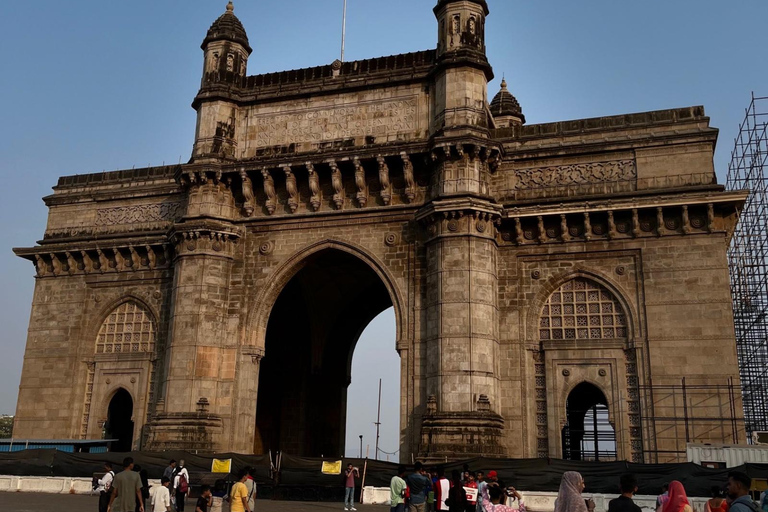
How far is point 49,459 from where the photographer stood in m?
24.0

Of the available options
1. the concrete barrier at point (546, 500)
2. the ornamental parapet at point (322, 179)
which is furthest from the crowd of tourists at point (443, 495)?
the ornamental parapet at point (322, 179)

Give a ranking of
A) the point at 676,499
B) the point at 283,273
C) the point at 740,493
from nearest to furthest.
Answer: the point at 740,493
the point at 676,499
the point at 283,273

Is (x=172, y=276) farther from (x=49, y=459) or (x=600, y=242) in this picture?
(x=600, y=242)

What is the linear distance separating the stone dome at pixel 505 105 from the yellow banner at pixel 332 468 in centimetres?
2179

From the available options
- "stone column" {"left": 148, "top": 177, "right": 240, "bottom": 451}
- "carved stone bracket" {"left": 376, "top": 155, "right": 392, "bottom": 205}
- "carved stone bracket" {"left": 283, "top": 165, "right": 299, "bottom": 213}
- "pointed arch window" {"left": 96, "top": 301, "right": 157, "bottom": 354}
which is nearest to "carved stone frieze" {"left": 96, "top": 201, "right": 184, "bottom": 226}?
"stone column" {"left": 148, "top": 177, "right": 240, "bottom": 451}

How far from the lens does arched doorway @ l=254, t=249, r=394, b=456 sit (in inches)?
1272

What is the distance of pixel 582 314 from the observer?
25.1 metres

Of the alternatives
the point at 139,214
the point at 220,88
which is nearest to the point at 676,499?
the point at 220,88

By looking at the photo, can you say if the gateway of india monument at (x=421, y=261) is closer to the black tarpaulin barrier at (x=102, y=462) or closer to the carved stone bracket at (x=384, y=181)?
the carved stone bracket at (x=384, y=181)

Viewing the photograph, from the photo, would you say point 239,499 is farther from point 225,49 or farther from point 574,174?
point 225,49

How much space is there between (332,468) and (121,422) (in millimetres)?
13442

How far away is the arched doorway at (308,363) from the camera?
32312mm

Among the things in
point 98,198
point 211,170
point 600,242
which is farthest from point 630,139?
point 98,198

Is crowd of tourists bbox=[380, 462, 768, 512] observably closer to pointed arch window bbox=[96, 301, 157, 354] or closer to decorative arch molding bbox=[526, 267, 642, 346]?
decorative arch molding bbox=[526, 267, 642, 346]
